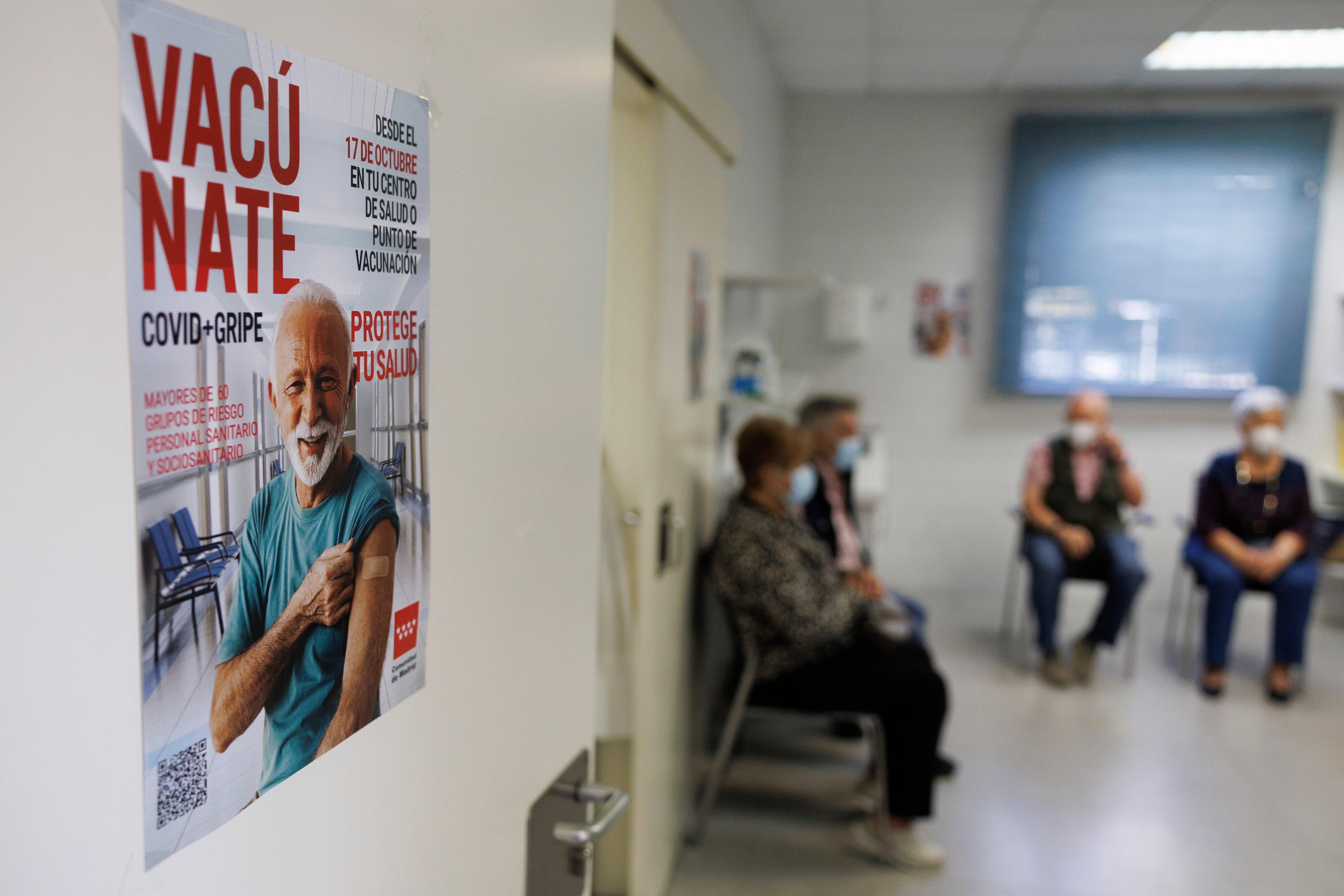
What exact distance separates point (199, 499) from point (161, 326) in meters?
0.09

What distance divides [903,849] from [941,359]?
10.6 ft

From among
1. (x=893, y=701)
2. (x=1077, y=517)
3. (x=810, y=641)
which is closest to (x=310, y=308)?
(x=810, y=641)

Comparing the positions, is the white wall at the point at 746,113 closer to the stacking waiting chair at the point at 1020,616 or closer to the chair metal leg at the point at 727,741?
the chair metal leg at the point at 727,741

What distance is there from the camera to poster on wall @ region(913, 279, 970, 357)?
5.45m

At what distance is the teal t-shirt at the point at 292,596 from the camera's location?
523 millimetres

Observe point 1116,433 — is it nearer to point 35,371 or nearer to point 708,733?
point 708,733

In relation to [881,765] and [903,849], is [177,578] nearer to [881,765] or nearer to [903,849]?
[881,765]

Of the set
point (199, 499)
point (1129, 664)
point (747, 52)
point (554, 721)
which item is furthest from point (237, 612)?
point (1129, 664)

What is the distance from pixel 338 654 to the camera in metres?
0.60

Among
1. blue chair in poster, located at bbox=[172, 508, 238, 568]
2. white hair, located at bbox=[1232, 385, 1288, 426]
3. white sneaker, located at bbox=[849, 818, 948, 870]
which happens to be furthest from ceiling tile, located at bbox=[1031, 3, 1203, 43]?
blue chair in poster, located at bbox=[172, 508, 238, 568]

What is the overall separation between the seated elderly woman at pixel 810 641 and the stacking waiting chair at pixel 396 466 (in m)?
2.14

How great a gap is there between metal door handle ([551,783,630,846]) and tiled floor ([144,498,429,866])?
0.40m

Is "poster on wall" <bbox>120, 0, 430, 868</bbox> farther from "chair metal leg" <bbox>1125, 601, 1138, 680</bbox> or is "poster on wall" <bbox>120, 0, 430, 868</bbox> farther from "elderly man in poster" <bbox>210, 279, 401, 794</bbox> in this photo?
"chair metal leg" <bbox>1125, 601, 1138, 680</bbox>

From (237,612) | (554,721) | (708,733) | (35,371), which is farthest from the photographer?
(708,733)
